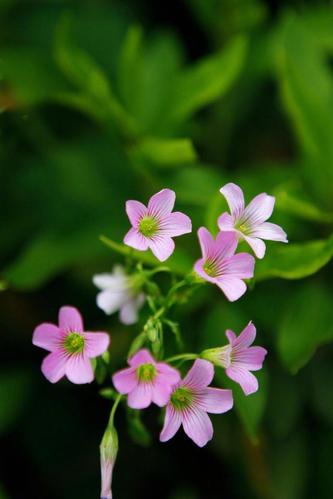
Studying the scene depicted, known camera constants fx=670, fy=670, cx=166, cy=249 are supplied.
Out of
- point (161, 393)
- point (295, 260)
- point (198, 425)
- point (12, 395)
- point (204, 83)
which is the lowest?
point (12, 395)

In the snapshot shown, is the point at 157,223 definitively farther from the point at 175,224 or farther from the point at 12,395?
the point at 12,395

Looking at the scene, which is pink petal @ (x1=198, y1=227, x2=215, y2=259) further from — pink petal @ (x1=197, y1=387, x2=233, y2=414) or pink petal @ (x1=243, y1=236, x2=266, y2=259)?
pink petal @ (x1=197, y1=387, x2=233, y2=414)

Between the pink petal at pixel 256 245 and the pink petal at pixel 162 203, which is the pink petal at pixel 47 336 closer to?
the pink petal at pixel 162 203

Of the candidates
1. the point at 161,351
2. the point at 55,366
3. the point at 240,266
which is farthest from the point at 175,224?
the point at 55,366

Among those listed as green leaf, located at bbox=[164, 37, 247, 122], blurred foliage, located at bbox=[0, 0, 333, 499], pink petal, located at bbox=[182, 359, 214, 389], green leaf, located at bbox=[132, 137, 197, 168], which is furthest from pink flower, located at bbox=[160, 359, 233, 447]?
green leaf, located at bbox=[164, 37, 247, 122]

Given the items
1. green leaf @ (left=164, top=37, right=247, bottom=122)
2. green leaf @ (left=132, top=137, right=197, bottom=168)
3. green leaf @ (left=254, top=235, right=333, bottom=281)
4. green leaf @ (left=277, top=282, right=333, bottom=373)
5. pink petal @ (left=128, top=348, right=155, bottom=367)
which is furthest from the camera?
green leaf @ (left=164, top=37, right=247, bottom=122)

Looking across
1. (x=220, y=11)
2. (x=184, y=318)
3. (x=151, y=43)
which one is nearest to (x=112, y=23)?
(x=151, y=43)
